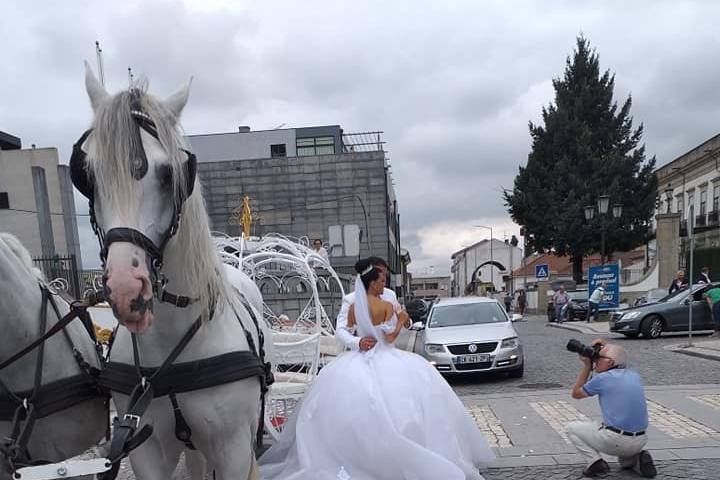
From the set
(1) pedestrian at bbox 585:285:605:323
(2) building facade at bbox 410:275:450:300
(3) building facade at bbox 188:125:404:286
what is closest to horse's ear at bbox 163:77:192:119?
(1) pedestrian at bbox 585:285:605:323

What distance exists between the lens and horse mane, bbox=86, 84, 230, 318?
1.68 metres

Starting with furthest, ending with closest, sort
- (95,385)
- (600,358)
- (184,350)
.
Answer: (600,358) < (95,385) < (184,350)

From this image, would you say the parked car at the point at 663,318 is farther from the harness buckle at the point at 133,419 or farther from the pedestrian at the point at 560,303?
the harness buckle at the point at 133,419

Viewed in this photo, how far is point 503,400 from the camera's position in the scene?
7.33 m

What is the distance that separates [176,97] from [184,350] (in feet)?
3.53

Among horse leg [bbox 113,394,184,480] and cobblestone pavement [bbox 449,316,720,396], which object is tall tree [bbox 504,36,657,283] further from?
horse leg [bbox 113,394,184,480]

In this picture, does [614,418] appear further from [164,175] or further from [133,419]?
[164,175]

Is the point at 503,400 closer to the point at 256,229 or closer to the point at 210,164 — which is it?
the point at 256,229

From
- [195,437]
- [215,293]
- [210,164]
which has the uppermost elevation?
[210,164]

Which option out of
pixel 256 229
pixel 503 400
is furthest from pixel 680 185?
pixel 503 400

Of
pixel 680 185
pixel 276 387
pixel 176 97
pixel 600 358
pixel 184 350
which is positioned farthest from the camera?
pixel 680 185

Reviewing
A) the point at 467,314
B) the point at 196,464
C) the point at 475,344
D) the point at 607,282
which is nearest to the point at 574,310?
the point at 607,282

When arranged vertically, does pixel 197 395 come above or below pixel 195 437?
above

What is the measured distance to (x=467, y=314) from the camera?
10.1 m
